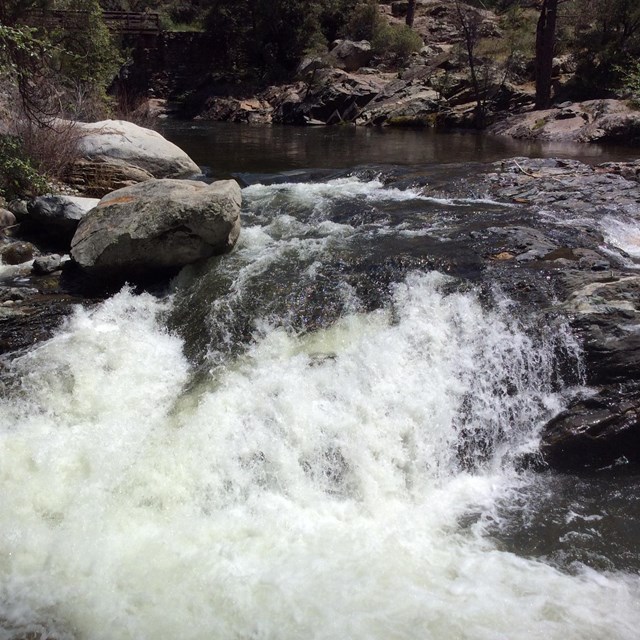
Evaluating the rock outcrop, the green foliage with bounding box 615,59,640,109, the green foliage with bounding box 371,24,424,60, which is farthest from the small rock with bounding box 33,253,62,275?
the green foliage with bounding box 371,24,424,60

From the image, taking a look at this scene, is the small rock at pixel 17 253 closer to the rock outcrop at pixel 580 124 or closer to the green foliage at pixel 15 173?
the green foliage at pixel 15 173

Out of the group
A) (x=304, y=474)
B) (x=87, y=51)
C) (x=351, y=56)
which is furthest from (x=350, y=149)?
(x=351, y=56)

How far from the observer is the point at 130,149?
998 cm

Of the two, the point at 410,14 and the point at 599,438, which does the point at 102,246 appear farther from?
the point at 410,14

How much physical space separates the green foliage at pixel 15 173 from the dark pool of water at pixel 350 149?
14.6 ft

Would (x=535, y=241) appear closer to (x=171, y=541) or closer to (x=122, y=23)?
(x=171, y=541)

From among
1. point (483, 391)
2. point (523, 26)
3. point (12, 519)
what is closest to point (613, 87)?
point (523, 26)

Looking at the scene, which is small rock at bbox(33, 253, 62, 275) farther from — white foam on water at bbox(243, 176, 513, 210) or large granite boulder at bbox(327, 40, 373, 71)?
large granite boulder at bbox(327, 40, 373, 71)

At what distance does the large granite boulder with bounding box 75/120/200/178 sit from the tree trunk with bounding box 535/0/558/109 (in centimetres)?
1585

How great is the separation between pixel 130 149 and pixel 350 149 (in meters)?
7.83

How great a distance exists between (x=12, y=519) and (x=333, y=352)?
9.32 feet

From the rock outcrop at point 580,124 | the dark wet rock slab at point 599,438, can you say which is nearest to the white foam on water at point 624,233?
the dark wet rock slab at point 599,438

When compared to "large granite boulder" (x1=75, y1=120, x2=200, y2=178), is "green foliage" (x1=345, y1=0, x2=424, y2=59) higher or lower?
higher

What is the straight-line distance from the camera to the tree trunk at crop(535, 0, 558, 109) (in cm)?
2026
